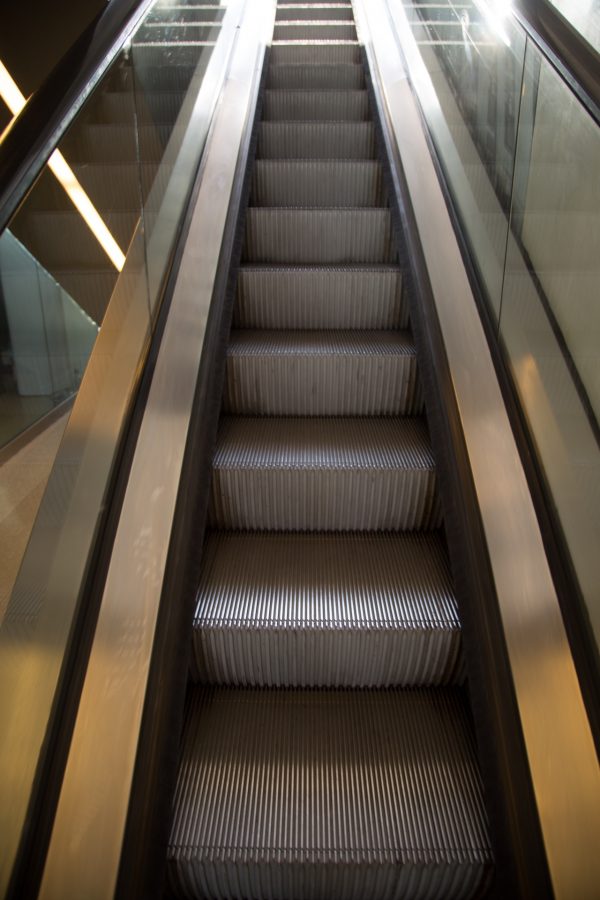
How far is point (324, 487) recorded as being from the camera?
2172mm

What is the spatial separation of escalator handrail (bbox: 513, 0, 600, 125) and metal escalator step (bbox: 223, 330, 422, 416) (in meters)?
1.07

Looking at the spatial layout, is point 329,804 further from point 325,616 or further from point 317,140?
point 317,140

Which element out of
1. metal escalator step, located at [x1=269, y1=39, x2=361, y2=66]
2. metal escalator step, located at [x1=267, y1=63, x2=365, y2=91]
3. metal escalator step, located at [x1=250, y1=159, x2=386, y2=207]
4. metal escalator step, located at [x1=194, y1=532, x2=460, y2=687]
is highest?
metal escalator step, located at [x1=269, y1=39, x2=361, y2=66]

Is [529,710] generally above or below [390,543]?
above

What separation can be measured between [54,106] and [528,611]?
1.35 metres

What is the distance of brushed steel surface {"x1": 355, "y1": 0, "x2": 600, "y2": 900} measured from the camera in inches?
51.6

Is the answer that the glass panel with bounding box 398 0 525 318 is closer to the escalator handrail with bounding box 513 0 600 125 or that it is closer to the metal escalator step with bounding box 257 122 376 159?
the escalator handrail with bounding box 513 0 600 125

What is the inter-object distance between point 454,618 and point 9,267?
50.0 inches

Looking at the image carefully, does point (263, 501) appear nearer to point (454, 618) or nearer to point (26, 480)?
point (454, 618)

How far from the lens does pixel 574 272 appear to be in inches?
63.9

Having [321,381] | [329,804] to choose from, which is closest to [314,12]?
[321,381]

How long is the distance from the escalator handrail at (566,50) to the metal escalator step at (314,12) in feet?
14.0

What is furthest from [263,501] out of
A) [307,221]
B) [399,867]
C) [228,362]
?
[307,221]

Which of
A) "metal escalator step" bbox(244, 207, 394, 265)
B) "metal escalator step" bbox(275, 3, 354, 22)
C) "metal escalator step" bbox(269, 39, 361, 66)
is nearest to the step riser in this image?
"metal escalator step" bbox(244, 207, 394, 265)
